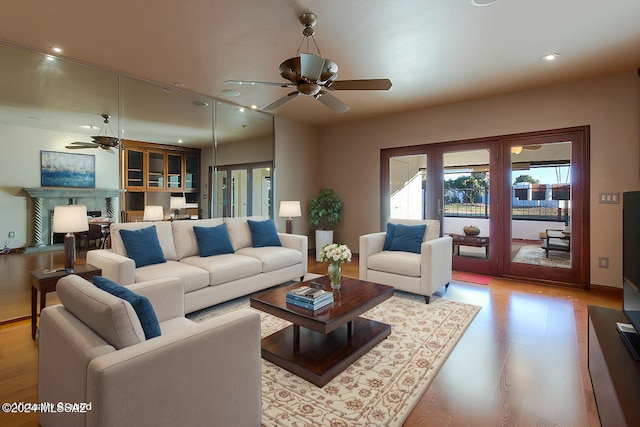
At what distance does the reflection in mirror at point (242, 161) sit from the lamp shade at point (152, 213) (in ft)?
2.98

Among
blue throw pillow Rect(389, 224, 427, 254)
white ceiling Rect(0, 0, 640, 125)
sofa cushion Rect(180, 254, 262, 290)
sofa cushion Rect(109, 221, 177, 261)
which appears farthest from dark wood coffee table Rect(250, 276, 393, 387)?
white ceiling Rect(0, 0, 640, 125)

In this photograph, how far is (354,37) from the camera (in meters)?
3.10

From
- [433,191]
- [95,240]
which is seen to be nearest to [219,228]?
[95,240]

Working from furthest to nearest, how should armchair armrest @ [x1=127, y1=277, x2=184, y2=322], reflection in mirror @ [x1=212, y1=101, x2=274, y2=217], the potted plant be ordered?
1. the potted plant
2. reflection in mirror @ [x1=212, y1=101, x2=274, y2=217]
3. armchair armrest @ [x1=127, y1=277, x2=184, y2=322]

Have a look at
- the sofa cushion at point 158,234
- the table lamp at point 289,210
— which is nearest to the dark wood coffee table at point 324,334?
the sofa cushion at point 158,234

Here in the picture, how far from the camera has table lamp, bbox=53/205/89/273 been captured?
9.01ft

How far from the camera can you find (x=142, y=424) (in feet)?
3.68

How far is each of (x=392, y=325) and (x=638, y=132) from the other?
155 inches

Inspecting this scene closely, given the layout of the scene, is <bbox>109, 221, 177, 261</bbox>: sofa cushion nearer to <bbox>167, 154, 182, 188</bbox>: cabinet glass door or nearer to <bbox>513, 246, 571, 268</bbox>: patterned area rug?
<bbox>167, 154, 182, 188</bbox>: cabinet glass door

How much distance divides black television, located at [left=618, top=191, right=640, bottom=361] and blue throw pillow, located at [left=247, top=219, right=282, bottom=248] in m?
3.58

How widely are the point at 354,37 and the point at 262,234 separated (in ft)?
8.83

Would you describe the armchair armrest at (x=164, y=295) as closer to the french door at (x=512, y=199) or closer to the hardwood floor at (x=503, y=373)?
the hardwood floor at (x=503, y=373)

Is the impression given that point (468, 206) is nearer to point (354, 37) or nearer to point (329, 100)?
point (329, 100)

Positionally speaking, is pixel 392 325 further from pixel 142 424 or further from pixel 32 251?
pixel 32 251
